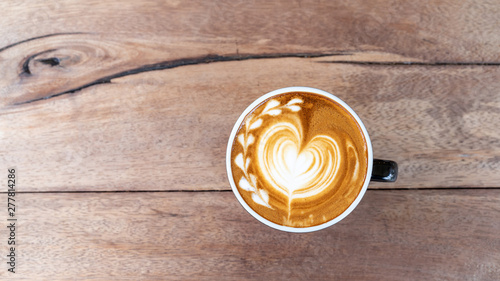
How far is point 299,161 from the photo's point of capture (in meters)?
0.62

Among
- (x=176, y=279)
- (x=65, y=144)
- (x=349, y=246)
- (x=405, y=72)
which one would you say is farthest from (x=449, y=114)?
(x=65, y=144)

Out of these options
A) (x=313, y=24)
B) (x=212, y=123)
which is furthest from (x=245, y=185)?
(x=313, y=24)

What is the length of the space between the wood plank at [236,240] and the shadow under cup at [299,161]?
0.09 m

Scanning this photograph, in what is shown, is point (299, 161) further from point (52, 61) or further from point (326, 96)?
point (52, 61)

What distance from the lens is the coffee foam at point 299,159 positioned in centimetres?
60

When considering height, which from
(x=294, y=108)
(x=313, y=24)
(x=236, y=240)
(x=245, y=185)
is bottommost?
(x=236, y=240)

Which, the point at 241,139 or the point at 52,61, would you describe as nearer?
the point at 241,139

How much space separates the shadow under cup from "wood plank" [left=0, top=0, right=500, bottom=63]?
0.45 ft

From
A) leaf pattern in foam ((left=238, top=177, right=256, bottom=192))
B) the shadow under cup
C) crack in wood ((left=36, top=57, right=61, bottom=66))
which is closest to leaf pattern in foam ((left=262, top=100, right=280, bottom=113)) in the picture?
the shadow under cup

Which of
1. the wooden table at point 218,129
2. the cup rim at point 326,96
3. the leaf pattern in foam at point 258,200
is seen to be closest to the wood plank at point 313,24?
the wooden table at point 218,129

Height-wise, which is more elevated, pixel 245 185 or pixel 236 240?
pixel 245 185

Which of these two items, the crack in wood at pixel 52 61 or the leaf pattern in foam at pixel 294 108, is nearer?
the leaf pattern in foam at pixel 294 108

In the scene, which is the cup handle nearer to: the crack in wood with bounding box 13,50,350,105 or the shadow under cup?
the shadow under cup

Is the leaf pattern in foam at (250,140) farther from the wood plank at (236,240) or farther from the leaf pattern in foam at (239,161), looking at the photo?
the wood plank at (236,240)
